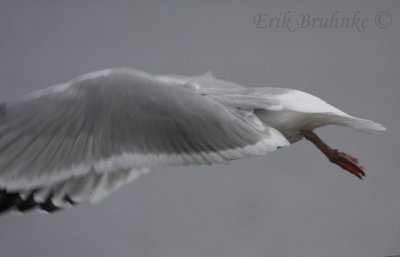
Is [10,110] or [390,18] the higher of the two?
[390,18]

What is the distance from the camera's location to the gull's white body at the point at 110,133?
3.81 ft

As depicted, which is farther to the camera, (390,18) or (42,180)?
(390,18)

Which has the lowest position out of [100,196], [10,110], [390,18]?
[100,196]

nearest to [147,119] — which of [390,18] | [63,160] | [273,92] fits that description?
[63,160]

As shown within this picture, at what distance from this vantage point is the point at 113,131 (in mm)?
1186

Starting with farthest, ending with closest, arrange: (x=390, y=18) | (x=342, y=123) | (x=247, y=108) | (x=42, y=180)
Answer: (x=390, y=18) → (x=342, y=123) → (x=247, y=108) → (x=42, y=180)

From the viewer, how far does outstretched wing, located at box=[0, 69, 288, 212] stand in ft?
3.82

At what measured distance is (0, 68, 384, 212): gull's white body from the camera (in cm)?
116

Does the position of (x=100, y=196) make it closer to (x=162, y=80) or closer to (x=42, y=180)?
(x=42, y=180)

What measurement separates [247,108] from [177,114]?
15 centimetres

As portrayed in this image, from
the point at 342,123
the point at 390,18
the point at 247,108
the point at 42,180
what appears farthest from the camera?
the point at 390,18

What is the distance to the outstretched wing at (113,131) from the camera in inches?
45.8

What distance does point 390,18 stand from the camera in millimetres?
2307

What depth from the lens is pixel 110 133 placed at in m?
1.18
